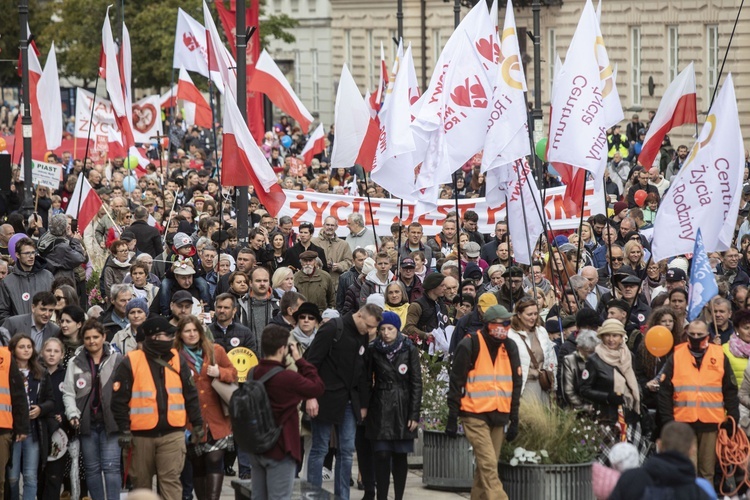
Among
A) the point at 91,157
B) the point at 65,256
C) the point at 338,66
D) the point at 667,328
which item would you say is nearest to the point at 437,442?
the point at 667,328

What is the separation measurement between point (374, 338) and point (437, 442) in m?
1.18

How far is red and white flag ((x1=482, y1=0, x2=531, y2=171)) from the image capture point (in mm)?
14477

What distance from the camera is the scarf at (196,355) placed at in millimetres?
11344

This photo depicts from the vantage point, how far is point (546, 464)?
11461mm

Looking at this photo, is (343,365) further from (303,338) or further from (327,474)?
(327,474)

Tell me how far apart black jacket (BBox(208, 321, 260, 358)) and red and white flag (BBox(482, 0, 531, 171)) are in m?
3.05

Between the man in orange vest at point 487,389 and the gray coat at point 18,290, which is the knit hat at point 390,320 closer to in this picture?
the man in orange vest at point 487,389

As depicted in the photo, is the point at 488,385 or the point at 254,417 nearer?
the point at 254,417

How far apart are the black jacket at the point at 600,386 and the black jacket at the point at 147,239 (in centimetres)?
799

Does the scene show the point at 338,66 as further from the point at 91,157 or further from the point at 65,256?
the point at 65,256

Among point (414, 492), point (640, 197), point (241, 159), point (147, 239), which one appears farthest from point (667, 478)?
point (640, 197)

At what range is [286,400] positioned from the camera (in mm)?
10523

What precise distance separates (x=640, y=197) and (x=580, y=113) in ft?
27.7

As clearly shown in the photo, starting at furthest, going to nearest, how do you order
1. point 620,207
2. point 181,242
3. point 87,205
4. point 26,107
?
point 26,107 → point 620,207 → point 87,205 → point 181,242
